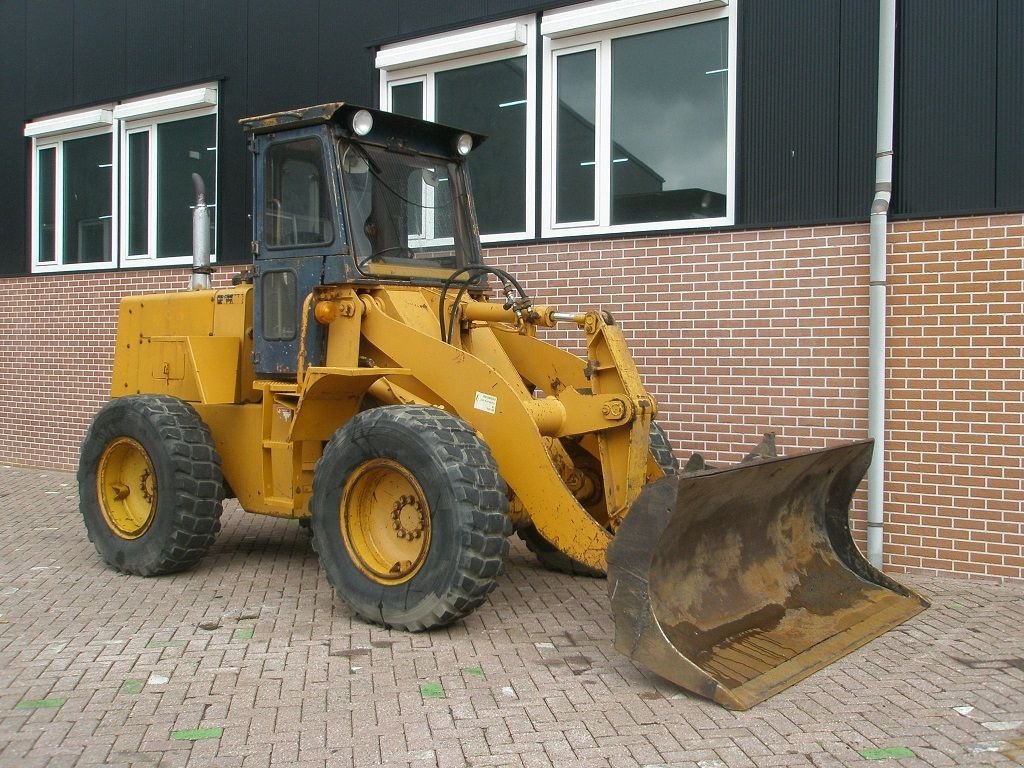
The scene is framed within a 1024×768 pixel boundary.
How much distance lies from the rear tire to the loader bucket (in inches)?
124

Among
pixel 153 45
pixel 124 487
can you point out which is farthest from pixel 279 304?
pixel 153 45

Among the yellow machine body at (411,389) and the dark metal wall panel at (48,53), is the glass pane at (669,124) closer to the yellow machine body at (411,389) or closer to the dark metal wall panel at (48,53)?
the yellow machine body at (411,389)

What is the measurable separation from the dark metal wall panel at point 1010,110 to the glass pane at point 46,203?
35.3 ft

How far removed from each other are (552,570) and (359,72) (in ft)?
18.2

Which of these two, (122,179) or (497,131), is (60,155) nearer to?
(122,179)

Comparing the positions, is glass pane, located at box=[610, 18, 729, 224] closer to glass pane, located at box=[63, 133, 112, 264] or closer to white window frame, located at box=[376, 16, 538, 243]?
white window frame, located at box=[376, 16, 538, 243]

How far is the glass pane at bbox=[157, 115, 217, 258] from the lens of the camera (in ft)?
37.6

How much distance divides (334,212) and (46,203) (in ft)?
27.0

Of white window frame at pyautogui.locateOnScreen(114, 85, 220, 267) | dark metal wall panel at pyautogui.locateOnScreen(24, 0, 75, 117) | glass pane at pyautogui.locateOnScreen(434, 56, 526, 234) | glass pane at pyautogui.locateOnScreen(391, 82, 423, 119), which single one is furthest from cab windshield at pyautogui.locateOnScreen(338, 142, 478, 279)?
dark metal wall panel at pyautogui.locateOnScreen(24, 0, 75, 117)

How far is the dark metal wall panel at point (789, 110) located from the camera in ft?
24.6

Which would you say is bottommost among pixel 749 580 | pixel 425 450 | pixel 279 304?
pixel 749 580

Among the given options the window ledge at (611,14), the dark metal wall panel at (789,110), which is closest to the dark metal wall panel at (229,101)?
the window ledge at (611,14)

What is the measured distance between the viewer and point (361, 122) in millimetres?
6418

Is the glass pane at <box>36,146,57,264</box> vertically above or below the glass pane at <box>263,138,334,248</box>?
above
